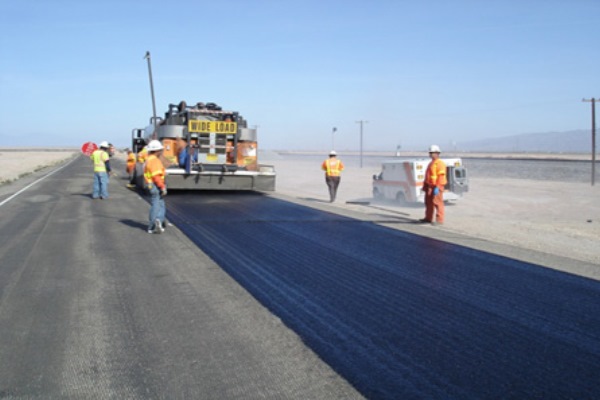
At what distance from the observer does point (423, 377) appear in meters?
3.92

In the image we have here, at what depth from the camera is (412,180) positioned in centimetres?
1912

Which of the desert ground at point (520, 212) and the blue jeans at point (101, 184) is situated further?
the blue jeans at point (101, 184)

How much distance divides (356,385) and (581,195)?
24.6 meters

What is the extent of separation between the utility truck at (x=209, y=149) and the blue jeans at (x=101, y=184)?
1855 mm

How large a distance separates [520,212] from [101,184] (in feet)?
46.7

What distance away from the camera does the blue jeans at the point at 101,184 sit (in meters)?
16.3

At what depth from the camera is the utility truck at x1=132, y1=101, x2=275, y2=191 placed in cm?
1756

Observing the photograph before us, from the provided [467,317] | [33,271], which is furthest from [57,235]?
[467,317]

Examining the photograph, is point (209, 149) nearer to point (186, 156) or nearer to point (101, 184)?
point (186, 156)

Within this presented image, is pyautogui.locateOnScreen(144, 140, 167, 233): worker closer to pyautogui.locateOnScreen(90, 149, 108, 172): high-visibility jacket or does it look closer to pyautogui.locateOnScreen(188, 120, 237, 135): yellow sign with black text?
pyautogui.locateOnScreen(90, 149, 108, 172): high-visibility jacket

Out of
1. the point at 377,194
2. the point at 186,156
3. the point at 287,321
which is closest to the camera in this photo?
the point at 287,321

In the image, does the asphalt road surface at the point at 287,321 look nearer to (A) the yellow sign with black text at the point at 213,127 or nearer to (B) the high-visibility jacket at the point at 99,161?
(B) the high-visibility jacket at the point at 99,161

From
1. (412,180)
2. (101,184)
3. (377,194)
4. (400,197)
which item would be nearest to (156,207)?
(101,184)

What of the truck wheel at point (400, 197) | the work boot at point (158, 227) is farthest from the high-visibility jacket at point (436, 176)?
the truck wheel at point (400, 197)
